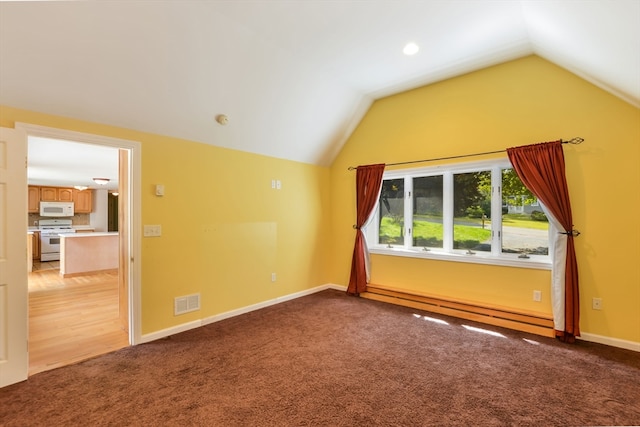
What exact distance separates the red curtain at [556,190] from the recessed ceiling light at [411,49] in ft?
5.39

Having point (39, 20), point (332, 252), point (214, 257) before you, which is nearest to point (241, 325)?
point (214, 257)

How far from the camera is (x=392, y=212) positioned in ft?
16.0

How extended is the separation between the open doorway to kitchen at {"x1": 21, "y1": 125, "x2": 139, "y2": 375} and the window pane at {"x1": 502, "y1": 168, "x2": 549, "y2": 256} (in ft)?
14.5

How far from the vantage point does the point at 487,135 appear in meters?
3.75

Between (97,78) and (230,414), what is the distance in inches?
114

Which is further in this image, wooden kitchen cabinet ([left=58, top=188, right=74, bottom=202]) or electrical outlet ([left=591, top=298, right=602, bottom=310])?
wooden kitchen cabinet ([left=58, top=188, right=74, bottom=202])

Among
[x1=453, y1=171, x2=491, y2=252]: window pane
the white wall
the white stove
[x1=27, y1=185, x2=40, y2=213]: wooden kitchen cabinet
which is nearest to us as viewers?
[x1=453, y1=171, x2=491, y2=252]: window pane

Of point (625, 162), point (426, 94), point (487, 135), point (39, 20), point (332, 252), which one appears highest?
point (426, 94)

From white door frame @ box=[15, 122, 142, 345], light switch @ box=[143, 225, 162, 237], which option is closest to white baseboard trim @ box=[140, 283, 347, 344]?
white door frame @ box=[15, 122, 142, 345]

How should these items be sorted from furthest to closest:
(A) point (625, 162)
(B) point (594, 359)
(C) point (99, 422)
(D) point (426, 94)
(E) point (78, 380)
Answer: (D) point (426, 94) < (A) point (625, 162) < (B) point (594, 359) < (E) point (78, 380) < (C) point (99, 422)

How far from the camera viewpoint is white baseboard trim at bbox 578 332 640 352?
2.92 meters

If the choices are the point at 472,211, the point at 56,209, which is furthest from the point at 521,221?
the point at 56,209

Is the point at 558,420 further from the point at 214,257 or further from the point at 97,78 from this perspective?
the point at 97,78

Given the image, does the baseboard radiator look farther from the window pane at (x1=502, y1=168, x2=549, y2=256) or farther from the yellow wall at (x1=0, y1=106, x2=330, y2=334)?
the yellow wall at (x1=0, y1=106, x2=330, y2=334)
